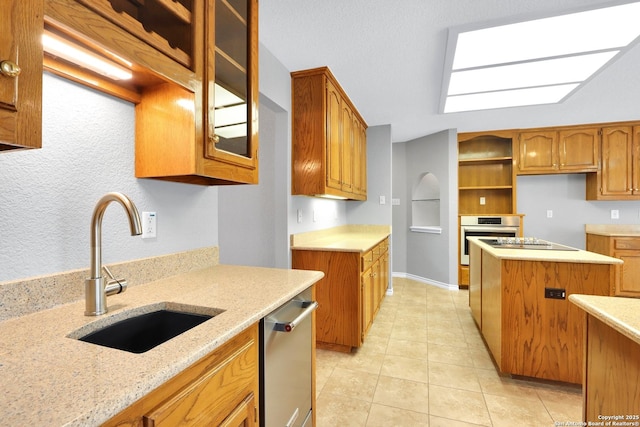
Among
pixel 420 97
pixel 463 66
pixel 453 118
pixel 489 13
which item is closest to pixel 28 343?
pixel 489 13

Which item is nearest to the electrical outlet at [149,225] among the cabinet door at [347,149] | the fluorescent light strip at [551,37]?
the cabinet door at [347,149]

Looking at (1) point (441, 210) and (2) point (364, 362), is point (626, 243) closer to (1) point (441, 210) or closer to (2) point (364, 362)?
(1) point (441, 210)

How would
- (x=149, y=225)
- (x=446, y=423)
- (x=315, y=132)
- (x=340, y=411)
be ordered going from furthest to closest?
1. (x=315, y=132)
2. (x=340, y=411)
3. (x=446, y=423)
4. (x=149, y=225)

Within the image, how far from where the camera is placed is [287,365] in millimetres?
1096

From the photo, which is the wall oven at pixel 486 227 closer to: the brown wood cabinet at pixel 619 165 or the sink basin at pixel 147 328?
the brown wood cabinet at pixel 619 165

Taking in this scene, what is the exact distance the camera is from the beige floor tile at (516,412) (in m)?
1.60

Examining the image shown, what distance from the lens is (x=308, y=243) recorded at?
2729mm

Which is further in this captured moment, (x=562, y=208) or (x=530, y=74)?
(x=562, y=208)

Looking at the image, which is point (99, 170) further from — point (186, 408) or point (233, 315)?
point (186, 408)

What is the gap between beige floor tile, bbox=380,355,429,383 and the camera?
2.04 metres

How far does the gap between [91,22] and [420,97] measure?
2.95 metres

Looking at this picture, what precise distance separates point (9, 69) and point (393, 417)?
6.84 ft

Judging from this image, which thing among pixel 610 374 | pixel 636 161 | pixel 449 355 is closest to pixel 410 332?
pixel 449 355

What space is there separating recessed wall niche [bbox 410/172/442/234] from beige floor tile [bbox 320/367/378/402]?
3.22 m
